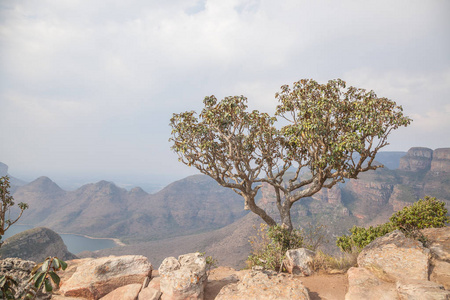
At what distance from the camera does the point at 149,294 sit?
8070 millimetres

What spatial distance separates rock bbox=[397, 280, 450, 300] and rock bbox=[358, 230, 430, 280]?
1526 millimetres

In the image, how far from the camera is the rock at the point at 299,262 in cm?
989

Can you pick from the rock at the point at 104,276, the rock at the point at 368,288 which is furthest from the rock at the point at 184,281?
the rock at the point at 368,288

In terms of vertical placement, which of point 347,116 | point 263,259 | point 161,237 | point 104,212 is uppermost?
point 347,116

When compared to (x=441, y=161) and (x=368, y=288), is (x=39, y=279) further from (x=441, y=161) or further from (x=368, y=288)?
(x=441, y=161)

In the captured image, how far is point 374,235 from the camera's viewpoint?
12.0 m

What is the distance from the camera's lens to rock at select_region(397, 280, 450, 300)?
19.4 feet

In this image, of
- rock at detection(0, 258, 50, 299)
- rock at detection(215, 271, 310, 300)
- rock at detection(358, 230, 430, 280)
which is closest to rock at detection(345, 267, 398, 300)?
rock at detection(358, 230, 430, 280)

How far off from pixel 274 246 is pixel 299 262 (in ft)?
6.10

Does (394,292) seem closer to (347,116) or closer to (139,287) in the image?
(347,116)

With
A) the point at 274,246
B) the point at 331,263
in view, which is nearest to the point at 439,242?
the point at 331,263

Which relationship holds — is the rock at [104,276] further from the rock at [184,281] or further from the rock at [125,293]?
the rock at [184,281]

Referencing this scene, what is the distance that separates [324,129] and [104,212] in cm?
22774

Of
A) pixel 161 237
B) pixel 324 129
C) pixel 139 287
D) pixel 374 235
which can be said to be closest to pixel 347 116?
pixel 324 129
